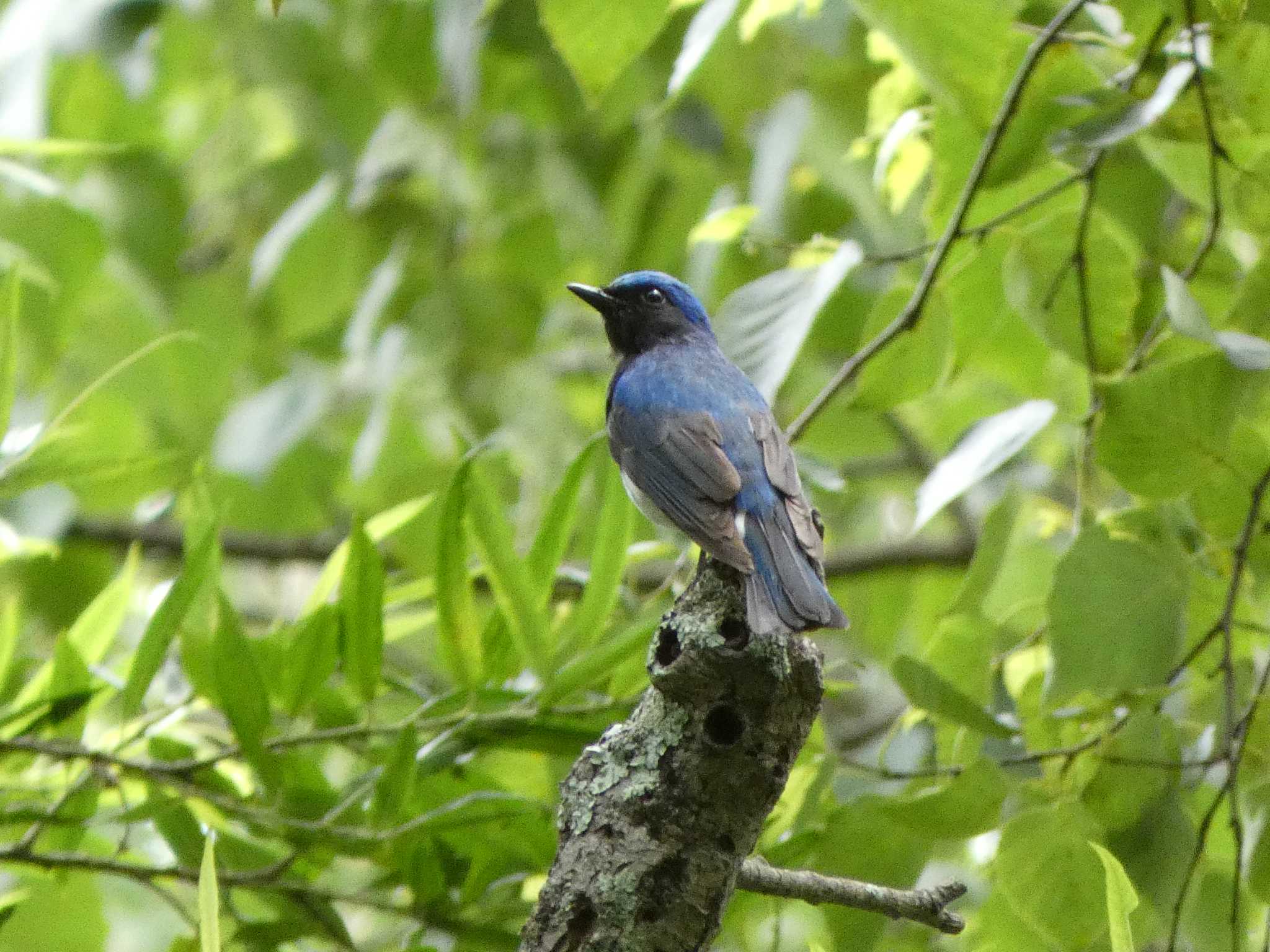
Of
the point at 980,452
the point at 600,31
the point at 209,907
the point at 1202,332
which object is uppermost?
the point at 600,31

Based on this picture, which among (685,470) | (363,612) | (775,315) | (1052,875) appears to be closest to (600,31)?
(775,315)

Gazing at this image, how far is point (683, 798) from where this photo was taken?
6.40ft

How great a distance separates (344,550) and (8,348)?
0.75 metres

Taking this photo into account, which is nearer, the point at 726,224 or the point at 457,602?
the point at 457,602

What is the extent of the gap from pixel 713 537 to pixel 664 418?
82cm

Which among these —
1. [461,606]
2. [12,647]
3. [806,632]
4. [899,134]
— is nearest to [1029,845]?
[806,632]

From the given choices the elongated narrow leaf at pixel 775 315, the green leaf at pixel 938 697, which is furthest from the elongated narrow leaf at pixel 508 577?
the green leaf at pixel 938 697

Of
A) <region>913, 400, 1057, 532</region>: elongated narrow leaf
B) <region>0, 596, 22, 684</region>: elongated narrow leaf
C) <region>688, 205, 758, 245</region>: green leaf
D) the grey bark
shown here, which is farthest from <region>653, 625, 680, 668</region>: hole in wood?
<region>0, 596, 22, 684</region>: elongated narrow leaf

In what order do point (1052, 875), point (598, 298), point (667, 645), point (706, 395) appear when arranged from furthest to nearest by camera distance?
point (598, 298)
point (706, 395)
point (1052, 875)
point (667, 645)

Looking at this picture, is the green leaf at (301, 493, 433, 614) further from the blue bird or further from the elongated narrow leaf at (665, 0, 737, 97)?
the elongated narrow leaf at (665, 0, 737, 97)

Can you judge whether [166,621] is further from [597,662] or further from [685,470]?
[685,470]

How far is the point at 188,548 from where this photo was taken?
2.69 metres

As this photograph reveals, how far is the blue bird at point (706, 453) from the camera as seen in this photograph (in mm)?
2193

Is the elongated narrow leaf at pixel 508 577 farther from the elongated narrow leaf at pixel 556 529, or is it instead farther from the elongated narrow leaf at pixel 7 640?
the elongated narrow leaf at pixel 7 640
